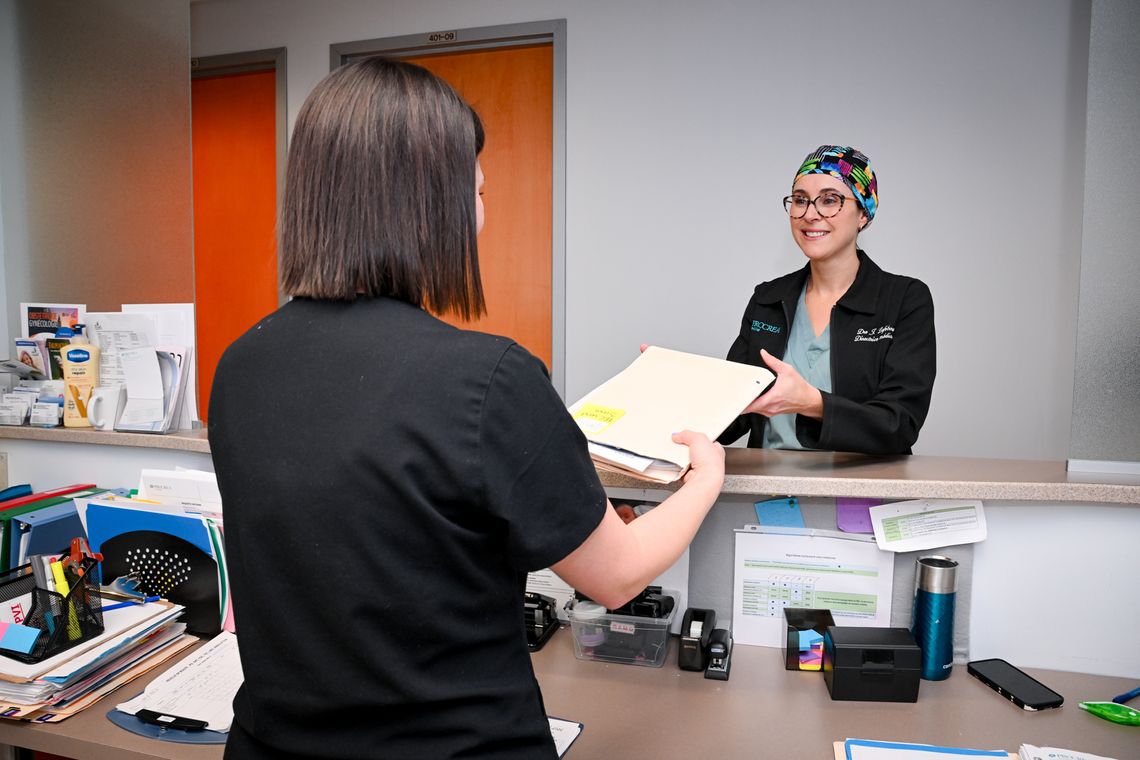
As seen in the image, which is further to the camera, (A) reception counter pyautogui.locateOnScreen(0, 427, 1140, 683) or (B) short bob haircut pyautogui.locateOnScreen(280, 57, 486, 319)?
(A) reception counter pyautogui.locateOnScreen(0, 427, 1140, 683)

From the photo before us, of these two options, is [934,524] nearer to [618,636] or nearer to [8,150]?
[618,636]

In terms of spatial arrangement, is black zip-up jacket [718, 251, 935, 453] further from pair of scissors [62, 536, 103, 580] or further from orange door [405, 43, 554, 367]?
orange door [405, 43, 554, 367]

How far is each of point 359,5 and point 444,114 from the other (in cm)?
302

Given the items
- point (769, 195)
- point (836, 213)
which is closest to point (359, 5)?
point (769, 195)

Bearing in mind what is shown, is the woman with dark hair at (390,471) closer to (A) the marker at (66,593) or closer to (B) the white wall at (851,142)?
(A) the marker at (66,593)

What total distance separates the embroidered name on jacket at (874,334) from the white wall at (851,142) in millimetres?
1109

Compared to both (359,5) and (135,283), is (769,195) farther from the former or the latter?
(135,283)

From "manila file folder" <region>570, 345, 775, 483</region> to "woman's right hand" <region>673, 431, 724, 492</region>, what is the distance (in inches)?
0.5

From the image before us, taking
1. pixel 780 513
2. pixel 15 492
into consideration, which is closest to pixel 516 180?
pixel 15 492

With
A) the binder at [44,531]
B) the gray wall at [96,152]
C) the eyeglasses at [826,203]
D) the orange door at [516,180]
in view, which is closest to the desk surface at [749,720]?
the binder at [44,531]

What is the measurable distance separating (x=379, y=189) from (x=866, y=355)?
1.37m

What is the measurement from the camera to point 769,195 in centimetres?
285

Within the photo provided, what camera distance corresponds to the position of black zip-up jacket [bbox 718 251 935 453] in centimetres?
137

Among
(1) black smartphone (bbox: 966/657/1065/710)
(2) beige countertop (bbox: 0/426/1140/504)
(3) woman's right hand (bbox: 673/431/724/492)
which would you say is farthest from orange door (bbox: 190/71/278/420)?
(1) black smartphone (bbox: 966/657/1065/710)
